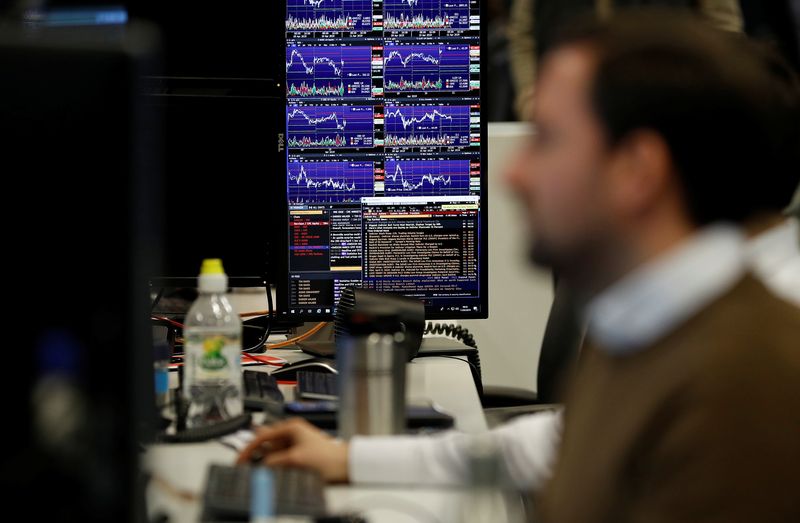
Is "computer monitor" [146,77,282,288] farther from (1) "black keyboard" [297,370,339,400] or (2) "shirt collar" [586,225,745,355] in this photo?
(2) "shirt collar" [586,225,745,355]

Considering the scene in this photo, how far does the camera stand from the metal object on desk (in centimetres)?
143

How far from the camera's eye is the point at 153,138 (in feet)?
2.50

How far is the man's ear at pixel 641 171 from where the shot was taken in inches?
36.2

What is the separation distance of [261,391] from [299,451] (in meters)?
0.50

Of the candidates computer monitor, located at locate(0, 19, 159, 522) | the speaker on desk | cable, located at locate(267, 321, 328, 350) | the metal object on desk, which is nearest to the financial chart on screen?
cable, located at locate(267, 321, 328, 350)

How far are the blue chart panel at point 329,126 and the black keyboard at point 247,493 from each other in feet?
3.97

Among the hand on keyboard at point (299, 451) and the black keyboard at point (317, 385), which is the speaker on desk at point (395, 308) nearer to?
the black keyboard at point (317, 385)

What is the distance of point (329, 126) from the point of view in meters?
2.42

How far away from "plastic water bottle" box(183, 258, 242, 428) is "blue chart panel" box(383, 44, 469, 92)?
3.01ft

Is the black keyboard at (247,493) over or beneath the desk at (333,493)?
over

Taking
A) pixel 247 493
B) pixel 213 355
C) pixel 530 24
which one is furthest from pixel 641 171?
pixel 530 24

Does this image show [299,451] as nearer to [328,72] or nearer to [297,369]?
[297,369]

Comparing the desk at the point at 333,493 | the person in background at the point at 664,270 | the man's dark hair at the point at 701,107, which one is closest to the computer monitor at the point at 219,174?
the desk at the point at 333,493

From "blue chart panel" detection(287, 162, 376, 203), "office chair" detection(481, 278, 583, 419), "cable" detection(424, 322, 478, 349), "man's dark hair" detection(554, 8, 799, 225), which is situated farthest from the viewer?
"cable" detection(424, 322, 478, 349)
